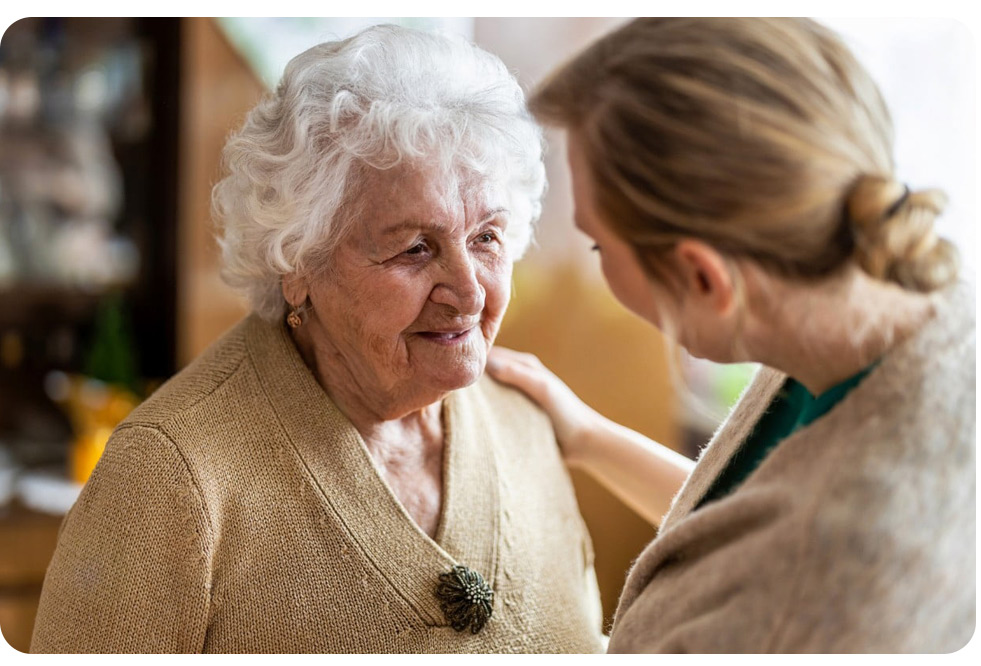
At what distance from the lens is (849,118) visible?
2.44ft

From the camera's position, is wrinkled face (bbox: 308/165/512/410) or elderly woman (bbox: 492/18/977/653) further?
wrinkled face (bbox: 308/165/512/410)

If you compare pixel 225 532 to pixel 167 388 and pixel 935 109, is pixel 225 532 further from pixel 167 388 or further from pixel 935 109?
pixel 935 109

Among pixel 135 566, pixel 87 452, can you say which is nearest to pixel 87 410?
pixel 87 452

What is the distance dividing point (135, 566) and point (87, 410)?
1926 mm

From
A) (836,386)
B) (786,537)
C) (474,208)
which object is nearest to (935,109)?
(474,208)

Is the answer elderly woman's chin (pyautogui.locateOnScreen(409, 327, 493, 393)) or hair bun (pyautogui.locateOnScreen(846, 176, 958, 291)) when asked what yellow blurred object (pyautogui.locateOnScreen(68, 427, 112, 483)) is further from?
hair bun (pyautogui.locateOnScreen(846, 176, 958, 291))

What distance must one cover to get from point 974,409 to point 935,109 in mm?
1208

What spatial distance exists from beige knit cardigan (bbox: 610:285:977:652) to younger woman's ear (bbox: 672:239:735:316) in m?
0.15

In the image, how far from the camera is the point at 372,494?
1233 millimetres

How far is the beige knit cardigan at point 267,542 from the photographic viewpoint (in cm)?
110

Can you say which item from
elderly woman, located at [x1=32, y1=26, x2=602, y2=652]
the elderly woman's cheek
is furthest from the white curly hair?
the elderly woman's cheek

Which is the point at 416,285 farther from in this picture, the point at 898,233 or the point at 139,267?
the point at 139,267

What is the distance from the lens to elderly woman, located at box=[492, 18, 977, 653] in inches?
28.8

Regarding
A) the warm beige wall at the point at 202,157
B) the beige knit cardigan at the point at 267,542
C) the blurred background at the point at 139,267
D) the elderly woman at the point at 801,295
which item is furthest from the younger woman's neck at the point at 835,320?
the warm beige wall at the point at 202,157
